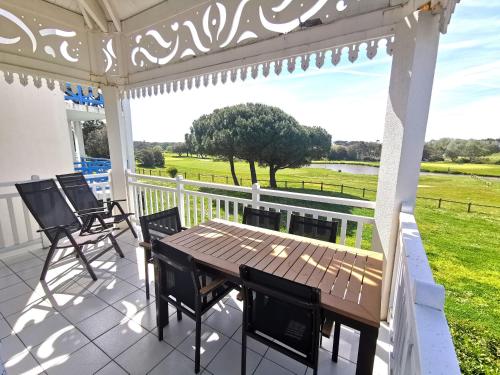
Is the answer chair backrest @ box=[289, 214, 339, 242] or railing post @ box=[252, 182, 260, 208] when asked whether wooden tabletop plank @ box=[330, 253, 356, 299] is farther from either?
railing post @ box=[252, 182, 260, 208]

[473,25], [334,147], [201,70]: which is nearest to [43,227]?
[201,70]

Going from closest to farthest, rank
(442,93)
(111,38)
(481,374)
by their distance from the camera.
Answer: (481,374), (111,38), (442,93)

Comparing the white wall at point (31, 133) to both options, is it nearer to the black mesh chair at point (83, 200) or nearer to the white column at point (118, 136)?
the black mesh chair at point (83, 200)

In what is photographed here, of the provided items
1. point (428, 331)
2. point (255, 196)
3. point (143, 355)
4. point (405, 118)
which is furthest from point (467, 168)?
point (143, 355)

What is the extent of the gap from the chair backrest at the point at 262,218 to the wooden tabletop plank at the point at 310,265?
26.5 inches

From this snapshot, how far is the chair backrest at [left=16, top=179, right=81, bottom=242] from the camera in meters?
3.13

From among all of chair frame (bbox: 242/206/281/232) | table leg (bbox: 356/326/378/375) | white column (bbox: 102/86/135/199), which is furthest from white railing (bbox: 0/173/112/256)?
table leg (bbox: 356/326/378/375)

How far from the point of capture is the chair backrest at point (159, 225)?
7.87 feet

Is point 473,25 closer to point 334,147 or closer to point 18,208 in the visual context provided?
point 334,147

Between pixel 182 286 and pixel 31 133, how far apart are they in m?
4.48

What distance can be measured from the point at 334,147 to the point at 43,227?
1014cm

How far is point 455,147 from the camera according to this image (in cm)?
436

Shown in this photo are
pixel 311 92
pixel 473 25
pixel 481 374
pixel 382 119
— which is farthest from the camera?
pixel 311 92

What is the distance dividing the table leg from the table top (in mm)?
92
